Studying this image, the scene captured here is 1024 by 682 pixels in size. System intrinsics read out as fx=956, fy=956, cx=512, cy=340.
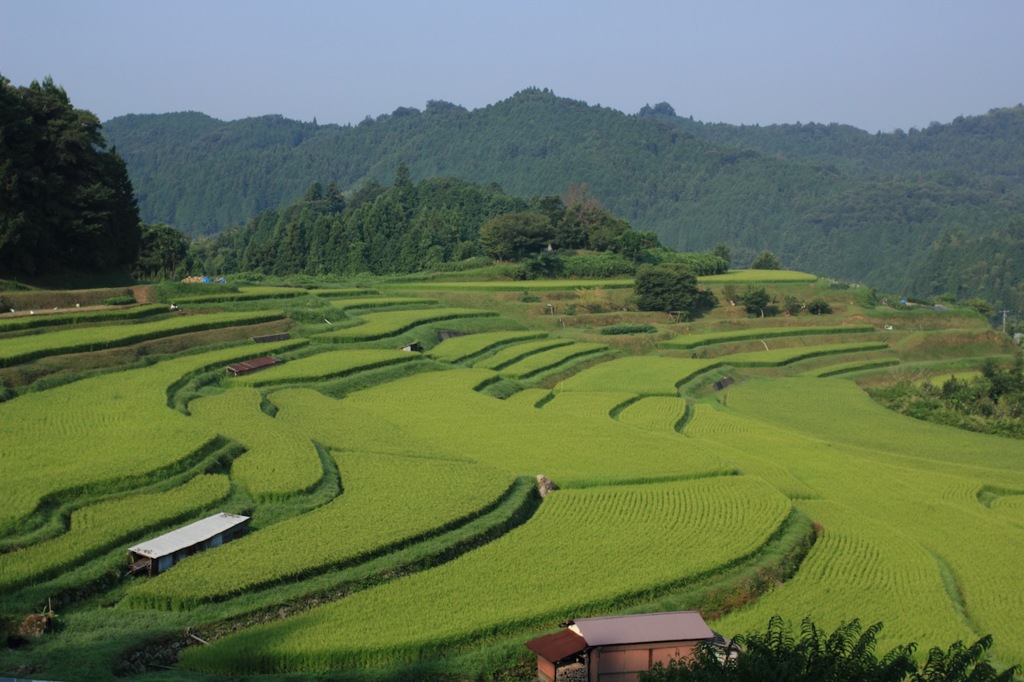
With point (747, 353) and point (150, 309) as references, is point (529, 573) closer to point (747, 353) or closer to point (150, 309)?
point (150, 309)

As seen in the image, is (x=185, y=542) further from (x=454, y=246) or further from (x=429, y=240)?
(x=454, y=246)

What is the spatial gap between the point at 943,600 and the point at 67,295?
27.3 metres

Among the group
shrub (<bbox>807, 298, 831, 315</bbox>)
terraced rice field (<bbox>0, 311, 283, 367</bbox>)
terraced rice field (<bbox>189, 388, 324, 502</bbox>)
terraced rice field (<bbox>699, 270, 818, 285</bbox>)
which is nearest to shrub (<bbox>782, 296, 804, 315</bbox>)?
shrub (<bbox>807, 298, 831, 315</bbox>)

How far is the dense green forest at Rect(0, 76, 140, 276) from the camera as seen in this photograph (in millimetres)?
31141

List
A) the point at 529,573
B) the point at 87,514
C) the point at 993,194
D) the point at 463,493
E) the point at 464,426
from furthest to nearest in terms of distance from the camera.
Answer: the point at 993,194
the point at 464,426
the point at 463,493
the point at 87,514
the point at 529,573

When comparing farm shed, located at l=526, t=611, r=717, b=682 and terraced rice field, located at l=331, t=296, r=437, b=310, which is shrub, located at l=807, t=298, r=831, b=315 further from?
farm shed, located at l=526, t=611, r=717, b=682

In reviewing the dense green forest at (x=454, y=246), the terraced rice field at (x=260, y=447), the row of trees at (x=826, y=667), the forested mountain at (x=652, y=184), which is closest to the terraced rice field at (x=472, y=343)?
the terraced rice field at (x=260, y=447)

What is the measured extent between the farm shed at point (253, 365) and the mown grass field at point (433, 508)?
→ 0.37 metres

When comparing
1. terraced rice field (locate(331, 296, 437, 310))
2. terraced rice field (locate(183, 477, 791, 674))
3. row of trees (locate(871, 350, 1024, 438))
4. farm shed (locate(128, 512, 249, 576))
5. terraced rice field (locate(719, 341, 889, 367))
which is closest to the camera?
terraced rice field (locate(183, 477, 791, 674))

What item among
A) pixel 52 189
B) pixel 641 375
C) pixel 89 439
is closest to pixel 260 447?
pixel 89 439

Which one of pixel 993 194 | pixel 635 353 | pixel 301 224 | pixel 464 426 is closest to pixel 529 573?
pixel 464 426

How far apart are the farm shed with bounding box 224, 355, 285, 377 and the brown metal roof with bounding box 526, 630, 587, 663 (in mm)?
17955

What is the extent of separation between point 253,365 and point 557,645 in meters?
19.2

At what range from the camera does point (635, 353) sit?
43.5 metres
